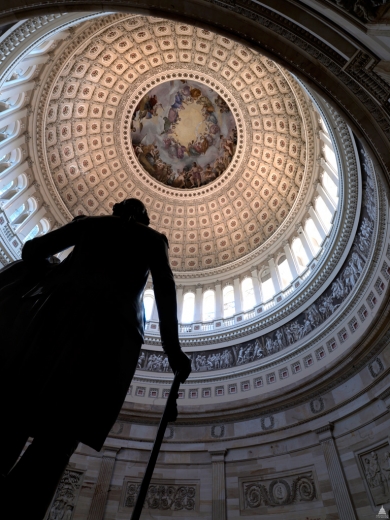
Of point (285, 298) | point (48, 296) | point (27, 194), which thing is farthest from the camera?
point (27, 194)

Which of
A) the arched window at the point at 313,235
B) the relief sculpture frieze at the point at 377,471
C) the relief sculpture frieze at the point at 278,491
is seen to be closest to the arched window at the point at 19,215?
the arched window at the point at 313,235

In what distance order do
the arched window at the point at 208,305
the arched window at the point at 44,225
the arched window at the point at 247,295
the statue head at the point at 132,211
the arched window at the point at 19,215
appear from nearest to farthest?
1. the statue head at the point at 132,211
2. the arched window at the point at 19,215
3. the arched window at the point at 247,295
4. the arched window at the point at 44,225
5. the arched window at the point at 208,305

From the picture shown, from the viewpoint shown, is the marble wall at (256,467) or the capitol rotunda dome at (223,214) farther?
the capitol rotunda dome at (223,214)

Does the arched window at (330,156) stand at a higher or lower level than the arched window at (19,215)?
higher

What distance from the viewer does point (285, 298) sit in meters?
17.3

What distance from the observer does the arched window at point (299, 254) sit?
1866 centimetres

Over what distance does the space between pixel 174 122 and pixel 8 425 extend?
89.3 ft

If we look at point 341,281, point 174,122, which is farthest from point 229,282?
point 174,122

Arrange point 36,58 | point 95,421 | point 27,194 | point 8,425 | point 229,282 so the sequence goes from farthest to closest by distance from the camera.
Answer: point 229,282 < point 27,194 < point 36,58 < point 95,421 < point 8,425

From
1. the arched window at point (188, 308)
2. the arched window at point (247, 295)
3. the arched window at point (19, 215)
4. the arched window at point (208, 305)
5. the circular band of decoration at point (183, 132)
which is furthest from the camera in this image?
the circular band of decoration at point (183, 132)

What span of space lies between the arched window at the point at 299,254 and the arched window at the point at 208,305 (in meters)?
5.98

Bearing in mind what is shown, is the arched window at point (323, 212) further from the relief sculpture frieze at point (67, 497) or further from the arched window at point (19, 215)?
the arched window at point (19, 215)

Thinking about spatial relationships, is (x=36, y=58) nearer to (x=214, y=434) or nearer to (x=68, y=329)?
(x=68, y=329)

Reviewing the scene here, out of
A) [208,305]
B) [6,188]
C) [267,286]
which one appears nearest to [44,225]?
[6,188]
